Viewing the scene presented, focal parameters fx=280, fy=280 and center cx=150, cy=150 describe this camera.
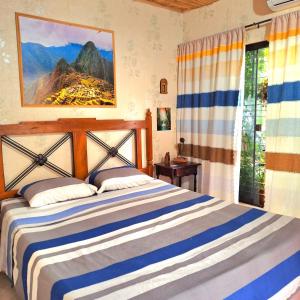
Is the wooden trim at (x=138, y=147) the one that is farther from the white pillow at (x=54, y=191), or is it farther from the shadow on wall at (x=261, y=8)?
→ the shadow on wall at (x=261, y=8)

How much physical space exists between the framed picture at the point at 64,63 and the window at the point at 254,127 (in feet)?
5.40

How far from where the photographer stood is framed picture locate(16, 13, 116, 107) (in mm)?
2791

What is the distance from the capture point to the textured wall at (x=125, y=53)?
2703 millimetres

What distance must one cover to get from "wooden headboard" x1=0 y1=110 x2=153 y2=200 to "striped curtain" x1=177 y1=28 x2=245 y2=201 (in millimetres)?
628

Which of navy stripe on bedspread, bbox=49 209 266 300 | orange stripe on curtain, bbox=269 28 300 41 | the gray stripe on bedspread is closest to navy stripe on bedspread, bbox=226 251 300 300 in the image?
navy stripe on bedspread, bbox=49 209 266 300

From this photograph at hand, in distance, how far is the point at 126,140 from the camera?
3549mm

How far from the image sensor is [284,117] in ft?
9.40

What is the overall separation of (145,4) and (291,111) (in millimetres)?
2259

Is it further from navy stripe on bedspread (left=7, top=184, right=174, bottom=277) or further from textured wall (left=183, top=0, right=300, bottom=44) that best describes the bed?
textured wall (left=183, top=0, right=300, bottom=44)

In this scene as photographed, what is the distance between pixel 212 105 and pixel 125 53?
4.21 ft

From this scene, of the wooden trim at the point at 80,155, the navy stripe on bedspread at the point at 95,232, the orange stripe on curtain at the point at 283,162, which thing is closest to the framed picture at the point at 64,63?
the wooden trim at the point at 80,155

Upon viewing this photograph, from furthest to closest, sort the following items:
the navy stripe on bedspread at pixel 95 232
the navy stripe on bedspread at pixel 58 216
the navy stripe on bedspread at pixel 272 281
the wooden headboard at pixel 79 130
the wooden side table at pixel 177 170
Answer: the wooden side table at pixel 177 170, the wooden headboard at pixel 79 130, the navy stripe on bedspread at pixel 58 216, the navy stripe on bedspread at pixel 95 232, the navy stripe on bedspread at pixel 272 281

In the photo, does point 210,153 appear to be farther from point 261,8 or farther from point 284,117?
point 261,8

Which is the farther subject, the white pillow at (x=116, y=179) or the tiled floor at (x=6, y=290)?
the white pillow at (x=116, y=179)
